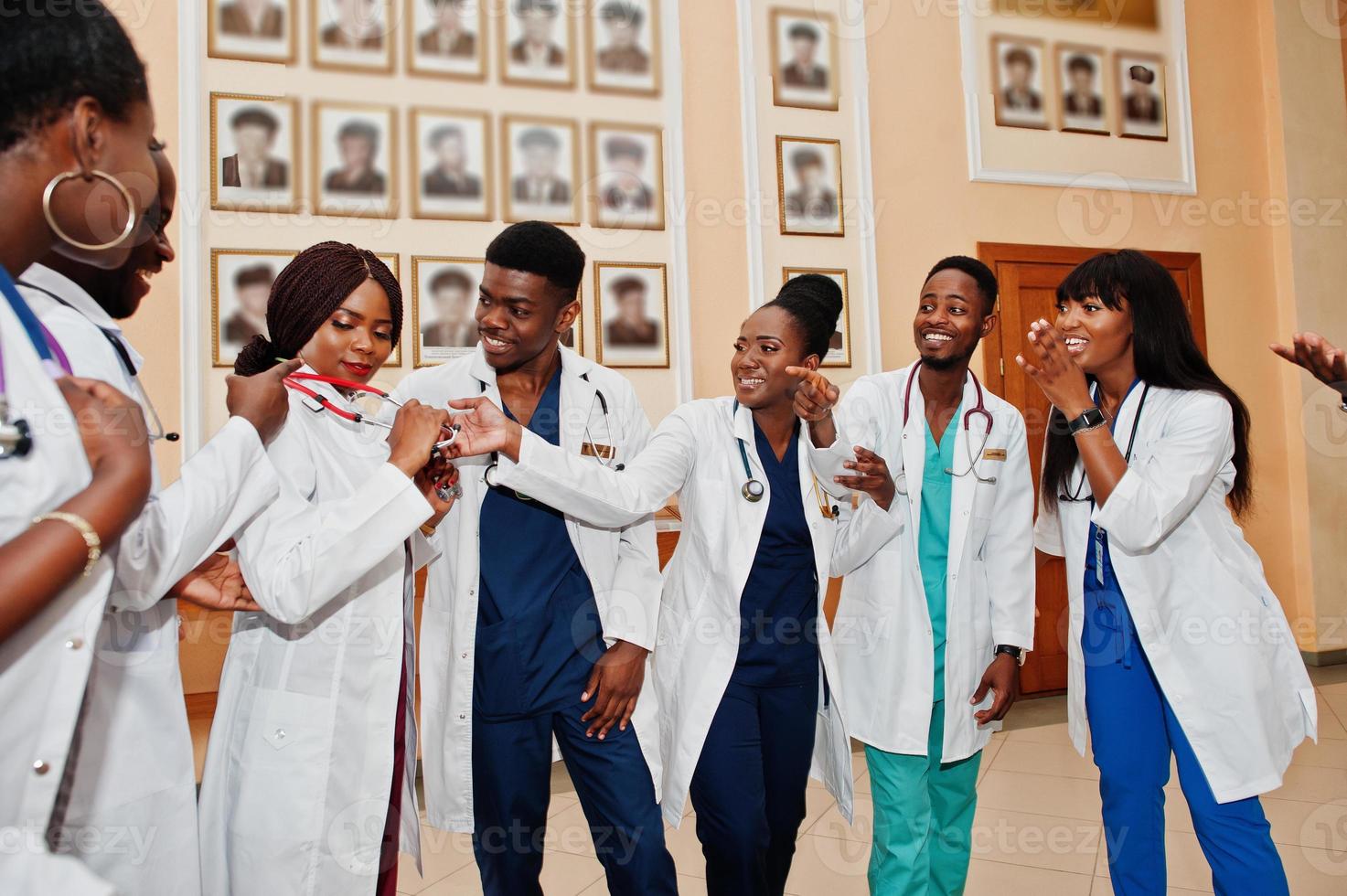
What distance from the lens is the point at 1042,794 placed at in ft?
12.2

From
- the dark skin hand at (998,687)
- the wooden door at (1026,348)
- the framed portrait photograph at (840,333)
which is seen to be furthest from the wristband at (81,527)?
the wooden door at (1026,348)

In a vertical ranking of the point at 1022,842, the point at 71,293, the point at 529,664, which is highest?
the point at 71,293

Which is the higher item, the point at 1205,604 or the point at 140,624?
the point at 140,624

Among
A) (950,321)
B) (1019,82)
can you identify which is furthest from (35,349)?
(1019,82)

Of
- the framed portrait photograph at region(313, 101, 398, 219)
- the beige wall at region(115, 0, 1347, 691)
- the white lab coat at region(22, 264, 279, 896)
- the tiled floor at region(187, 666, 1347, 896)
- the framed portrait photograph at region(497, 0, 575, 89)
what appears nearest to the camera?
the white lab coat at region(22, 264, 279, 896)

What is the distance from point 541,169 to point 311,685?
10.4 feet

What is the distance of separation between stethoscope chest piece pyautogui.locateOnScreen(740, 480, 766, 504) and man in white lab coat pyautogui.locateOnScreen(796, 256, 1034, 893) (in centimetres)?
15

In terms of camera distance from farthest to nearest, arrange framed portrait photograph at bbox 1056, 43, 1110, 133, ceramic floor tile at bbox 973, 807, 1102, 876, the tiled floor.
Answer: framed portrait photograph at bbox 1056, 43, 1110, 133 → ceramic floor tile at bbox 973, 807, 1102, 876 → the tiled floor

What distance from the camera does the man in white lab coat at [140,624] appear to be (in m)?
1.09

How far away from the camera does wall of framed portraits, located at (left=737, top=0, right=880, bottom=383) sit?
4.56m

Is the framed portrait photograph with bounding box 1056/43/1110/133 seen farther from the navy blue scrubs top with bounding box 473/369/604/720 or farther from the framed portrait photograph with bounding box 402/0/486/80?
the navy blue scrubs top with bounding box 473/369/604/720

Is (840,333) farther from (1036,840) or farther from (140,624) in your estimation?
(140,624)

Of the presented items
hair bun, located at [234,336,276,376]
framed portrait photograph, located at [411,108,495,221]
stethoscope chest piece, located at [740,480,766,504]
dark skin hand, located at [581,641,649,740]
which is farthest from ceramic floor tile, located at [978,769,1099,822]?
framed portrait photograph, located at [411,108,495,221]

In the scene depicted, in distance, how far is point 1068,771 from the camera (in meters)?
3.96
